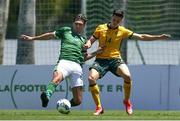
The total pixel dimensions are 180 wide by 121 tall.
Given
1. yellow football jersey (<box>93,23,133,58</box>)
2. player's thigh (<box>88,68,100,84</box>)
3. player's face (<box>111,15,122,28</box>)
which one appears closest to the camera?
player's face (<box>111,15,122,28</box>)

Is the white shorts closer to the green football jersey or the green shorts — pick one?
the green football jersey

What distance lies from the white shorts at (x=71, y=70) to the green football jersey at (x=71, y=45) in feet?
0.41

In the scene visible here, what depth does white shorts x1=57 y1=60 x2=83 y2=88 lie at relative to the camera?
54.8 ft

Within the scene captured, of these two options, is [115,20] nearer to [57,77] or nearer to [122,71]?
[122,71]

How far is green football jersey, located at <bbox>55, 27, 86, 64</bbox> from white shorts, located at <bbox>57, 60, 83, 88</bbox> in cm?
13

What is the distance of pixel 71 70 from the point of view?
1686 centimetres

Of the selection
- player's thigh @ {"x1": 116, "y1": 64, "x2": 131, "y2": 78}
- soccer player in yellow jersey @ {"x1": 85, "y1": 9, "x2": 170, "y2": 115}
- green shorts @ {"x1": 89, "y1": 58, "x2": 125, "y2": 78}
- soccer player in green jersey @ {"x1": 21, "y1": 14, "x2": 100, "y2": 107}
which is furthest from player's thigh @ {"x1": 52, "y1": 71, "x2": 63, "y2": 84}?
player's thigh @ {"x1": 116, "y1": 64, "x2": 131, "y2": 78}

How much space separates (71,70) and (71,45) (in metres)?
0.59

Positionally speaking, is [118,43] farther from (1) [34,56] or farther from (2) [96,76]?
(1) [34,56]

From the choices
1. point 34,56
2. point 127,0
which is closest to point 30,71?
point 34,56

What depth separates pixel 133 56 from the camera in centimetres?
2670

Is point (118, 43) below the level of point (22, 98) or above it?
above

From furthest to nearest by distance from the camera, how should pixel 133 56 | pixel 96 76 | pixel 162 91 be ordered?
pixel 133 56, pixel 162 91, pixel 96 76

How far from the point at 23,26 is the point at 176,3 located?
4.57m
